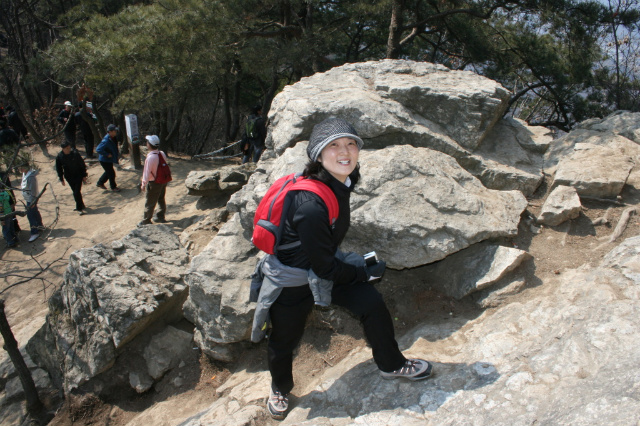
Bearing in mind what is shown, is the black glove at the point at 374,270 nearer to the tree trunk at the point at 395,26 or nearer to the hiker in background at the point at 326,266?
the hiker in background at the point at 326,266

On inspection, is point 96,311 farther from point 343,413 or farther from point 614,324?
point 614,324

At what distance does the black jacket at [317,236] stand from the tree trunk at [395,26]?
7.25 meters

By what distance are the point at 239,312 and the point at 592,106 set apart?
872 cm

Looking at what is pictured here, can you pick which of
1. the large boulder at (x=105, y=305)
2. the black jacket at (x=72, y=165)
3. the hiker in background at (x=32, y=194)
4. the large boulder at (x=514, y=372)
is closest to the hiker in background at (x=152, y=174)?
the large boulder at (x=105, y=305)

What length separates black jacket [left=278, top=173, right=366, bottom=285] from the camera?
2.24 meters

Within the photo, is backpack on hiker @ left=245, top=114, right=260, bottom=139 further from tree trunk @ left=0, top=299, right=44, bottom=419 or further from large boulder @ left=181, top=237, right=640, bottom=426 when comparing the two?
large boulder @ left=181, top=237, right=640, bottom=426

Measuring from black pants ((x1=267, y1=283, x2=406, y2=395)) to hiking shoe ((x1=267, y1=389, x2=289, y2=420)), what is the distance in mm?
229

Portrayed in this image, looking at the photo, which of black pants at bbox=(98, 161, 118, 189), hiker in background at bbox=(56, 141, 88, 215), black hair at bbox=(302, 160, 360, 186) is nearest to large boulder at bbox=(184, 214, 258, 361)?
black hair at bbox=(302, 160, 360, 186)

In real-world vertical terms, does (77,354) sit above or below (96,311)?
below

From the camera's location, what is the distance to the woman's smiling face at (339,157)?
2406mm

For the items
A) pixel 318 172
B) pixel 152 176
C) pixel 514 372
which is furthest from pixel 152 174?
pixel 514 372

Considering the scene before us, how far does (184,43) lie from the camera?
8477mm

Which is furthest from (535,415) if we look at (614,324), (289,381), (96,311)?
(96,311)

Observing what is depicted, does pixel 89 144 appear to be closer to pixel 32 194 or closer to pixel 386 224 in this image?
pixel 32 194
